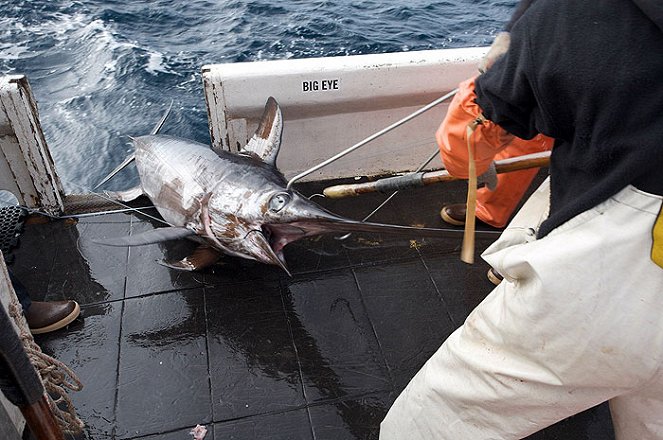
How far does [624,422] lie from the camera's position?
1.75 metres

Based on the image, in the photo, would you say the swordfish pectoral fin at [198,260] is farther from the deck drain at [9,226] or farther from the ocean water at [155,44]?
the ocean water at [155,44]

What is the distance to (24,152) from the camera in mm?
3234

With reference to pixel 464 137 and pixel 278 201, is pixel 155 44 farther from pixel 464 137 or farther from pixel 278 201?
pixel 464 137

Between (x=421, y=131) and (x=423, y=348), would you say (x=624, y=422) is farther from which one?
(x=421, y=131)

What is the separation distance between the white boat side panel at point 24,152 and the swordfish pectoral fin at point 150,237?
735mm

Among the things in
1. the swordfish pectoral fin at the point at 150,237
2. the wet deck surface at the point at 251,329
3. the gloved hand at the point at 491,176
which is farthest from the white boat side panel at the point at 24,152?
the gloved hand at the point at 491,176

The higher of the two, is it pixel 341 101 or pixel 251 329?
pixel 341 101

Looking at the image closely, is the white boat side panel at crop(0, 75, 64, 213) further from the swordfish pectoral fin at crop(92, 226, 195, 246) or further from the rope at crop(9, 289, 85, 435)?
the rope at crop(9, 289, 85, 435)

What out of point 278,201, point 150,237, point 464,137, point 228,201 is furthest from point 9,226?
point 464,137

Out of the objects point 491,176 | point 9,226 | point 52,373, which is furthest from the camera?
point 9,226

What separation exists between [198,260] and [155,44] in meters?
6.37

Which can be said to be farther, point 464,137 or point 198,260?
point 198,260

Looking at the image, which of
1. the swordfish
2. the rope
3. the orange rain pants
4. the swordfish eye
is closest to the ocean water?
the swordfish

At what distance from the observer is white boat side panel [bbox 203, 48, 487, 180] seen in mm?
3396
